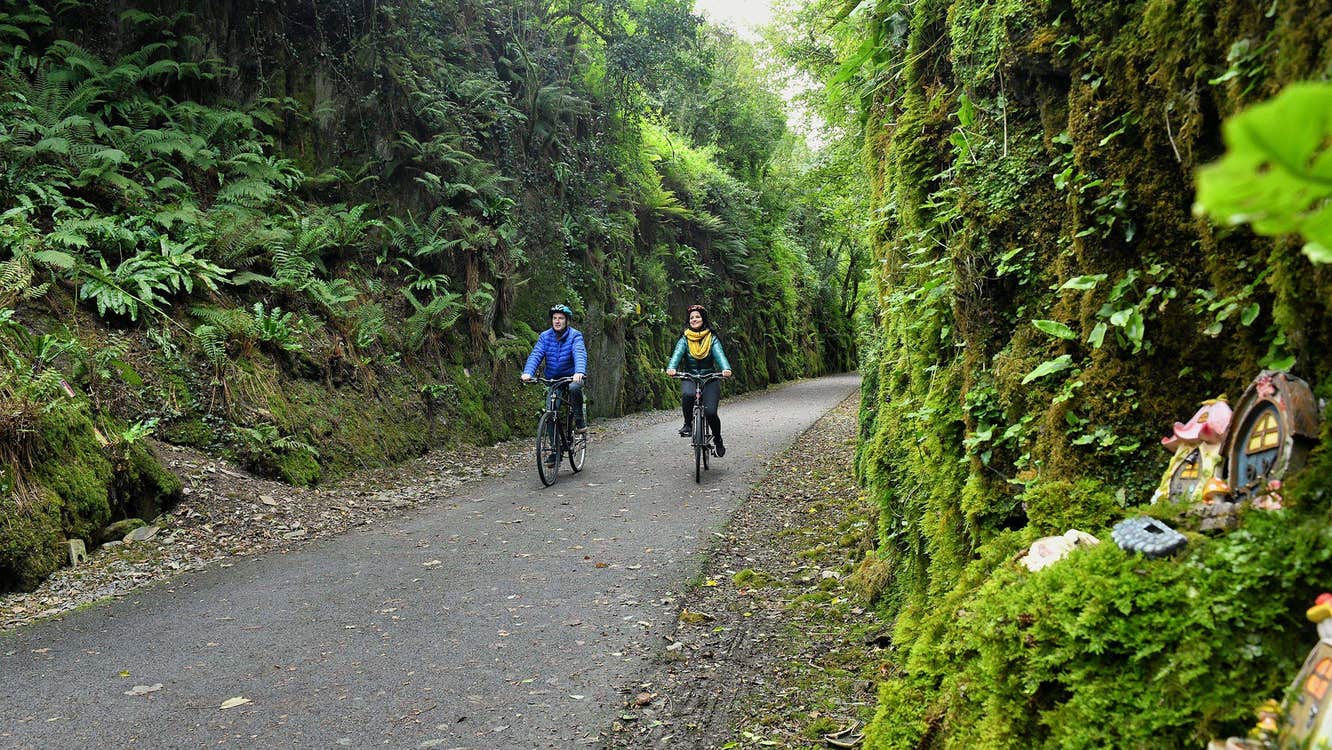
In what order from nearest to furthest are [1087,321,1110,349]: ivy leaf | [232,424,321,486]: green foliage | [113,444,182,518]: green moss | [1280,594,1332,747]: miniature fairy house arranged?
[1280,594,1332,747]: miniature fairy house < [1087,321,1110,349]: ivy leaf < [113,444,182,518]: green moss < [232,424,321,486]: green foliage

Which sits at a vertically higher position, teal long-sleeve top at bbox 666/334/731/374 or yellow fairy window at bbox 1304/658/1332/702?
teal long-sleeve top at bbox 666/334/731/374

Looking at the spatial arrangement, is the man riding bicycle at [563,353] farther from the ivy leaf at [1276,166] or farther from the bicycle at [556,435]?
the ivy leaf at [1276,166]

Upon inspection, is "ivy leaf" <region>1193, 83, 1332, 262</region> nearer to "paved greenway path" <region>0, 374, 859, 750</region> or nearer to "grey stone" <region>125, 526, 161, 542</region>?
"paved greenway path" <region>0, 374, 859, 750</region>

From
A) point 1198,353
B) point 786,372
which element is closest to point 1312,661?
point 1198,353

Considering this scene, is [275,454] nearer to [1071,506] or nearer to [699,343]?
[699,343]

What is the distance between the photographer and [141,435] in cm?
709

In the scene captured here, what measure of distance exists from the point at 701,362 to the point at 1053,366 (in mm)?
7662

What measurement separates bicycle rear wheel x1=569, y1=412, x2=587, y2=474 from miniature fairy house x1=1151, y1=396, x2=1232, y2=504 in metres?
8.66

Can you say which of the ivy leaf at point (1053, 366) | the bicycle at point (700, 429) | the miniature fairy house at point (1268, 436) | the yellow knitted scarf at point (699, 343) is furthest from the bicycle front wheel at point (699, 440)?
the miniature fairy house at point (1268, 436)

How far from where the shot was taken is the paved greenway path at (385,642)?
3.89 m

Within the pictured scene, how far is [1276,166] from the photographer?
0.70 m

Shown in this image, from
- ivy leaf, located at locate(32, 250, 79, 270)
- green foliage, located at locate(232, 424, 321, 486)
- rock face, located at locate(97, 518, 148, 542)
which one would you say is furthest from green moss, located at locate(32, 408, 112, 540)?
ivy leaf, located at locate(32, 250, 79, 270)

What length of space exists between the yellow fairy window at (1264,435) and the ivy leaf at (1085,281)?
2.99 ft

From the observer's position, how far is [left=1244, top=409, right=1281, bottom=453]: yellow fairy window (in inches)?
74.7
